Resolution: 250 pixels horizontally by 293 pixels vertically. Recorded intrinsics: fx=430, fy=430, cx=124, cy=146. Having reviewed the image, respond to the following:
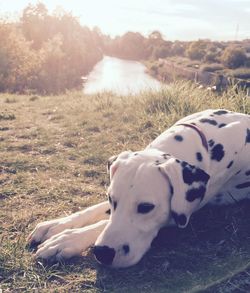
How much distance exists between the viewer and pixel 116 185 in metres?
2.85

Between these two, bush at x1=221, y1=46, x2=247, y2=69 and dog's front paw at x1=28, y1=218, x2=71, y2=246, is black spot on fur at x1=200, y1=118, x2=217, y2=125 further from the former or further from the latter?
bush at x1=221, y1=46, x2=247, y2=69

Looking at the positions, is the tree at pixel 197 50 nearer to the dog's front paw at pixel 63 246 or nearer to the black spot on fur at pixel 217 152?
the black spot on fur at pixel 217 152

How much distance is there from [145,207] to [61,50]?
136 ft

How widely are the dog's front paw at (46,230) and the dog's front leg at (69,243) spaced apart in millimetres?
135

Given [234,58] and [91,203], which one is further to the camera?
[234,58]

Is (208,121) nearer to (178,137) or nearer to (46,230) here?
(178,137)

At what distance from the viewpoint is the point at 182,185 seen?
2.82m

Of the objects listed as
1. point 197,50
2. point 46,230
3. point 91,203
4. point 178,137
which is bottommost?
point 197,50

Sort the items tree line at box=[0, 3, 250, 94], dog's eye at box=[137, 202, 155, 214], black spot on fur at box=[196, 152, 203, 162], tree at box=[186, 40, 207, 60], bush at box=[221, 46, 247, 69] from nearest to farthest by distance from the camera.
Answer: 1. dog's eye at box=[137, 202, 155, 214]
2. black spot on fur at box=[196, 152, 203, 162]
3. tree line at box=[0, 3, 250, 94]
4. bush at box=[221, 46, 247, 69]
5. tree at box=[186, 40, 207, 60]

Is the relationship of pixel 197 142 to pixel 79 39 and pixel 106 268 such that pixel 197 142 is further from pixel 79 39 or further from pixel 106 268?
pixel 79 39

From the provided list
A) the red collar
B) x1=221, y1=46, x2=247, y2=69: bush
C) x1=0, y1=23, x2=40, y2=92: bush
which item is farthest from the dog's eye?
x1=221, y1=46, x2=247, y2=69: bush

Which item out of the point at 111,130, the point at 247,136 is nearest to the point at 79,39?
the point at 111,130

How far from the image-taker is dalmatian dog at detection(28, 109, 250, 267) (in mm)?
2752

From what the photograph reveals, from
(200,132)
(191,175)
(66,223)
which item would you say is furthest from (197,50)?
(191,175)
